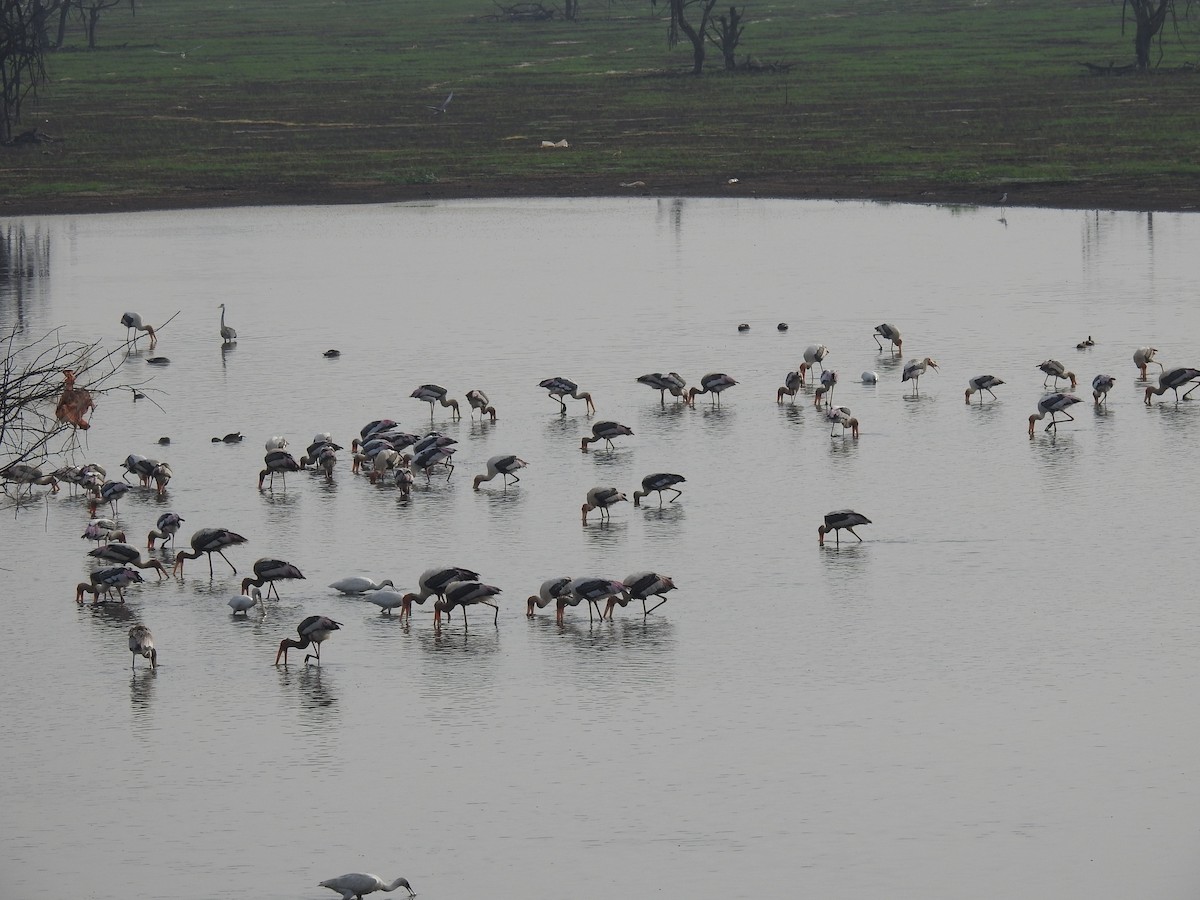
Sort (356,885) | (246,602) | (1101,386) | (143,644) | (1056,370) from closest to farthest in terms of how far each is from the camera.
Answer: (356,885) < (143,644) < (246,602) < (1101,386) < (1056,370)

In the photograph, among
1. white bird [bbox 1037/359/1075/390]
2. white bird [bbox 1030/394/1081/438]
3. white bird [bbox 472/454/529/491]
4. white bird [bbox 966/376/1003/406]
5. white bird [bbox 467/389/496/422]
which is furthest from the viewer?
white bird [bbox 1037/359/1075/390]

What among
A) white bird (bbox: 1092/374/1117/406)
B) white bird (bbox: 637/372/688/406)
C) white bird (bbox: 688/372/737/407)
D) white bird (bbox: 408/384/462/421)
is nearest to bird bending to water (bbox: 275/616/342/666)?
white bird (bbox: 408/384/462/421)

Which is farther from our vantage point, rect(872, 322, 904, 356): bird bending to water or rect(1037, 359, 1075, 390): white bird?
rect(872, 322, 904, 356): bird bending to water

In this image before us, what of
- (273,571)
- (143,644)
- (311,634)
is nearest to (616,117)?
(273,571)

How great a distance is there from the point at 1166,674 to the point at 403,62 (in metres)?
91.6

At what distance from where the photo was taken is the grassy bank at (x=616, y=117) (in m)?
57.5

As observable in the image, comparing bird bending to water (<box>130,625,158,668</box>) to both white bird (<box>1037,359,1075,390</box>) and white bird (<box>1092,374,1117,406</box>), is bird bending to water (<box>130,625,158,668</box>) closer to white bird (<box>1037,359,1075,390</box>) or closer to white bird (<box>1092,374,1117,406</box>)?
white bird (<box>1092,374,1117,406</box>)

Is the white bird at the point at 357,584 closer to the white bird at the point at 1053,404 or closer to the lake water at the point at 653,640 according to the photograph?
the lake water at the point at 653,640

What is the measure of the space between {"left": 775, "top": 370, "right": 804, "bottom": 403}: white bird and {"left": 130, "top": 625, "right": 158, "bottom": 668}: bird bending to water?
1393cm

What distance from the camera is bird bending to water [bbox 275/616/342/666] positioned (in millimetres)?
17516

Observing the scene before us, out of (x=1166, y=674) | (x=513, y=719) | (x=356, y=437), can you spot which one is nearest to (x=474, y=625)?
(x=513, y=719)

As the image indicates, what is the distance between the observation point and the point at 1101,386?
27.8 meters

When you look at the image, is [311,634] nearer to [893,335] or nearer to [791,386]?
[791,386]

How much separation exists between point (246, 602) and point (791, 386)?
12.4 m
